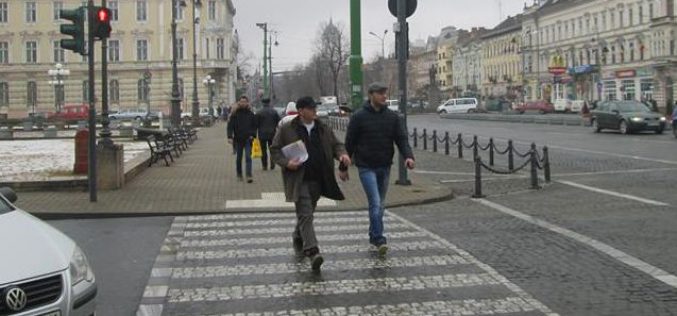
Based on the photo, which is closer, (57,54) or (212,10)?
(57,54)

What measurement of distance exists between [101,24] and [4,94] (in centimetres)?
8587

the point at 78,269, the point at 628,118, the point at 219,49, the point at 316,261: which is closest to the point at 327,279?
the point at 316,261

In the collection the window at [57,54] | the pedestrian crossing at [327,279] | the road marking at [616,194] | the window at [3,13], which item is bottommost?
the pedestrian crossing at [327,279]

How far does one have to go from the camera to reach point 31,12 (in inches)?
3652

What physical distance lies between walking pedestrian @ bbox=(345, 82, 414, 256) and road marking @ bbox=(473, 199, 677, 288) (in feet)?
7.75

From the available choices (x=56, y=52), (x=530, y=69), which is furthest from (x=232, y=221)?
(x=530, y=69)

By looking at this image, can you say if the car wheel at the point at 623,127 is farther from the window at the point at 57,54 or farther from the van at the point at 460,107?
the window at the point at 57,54

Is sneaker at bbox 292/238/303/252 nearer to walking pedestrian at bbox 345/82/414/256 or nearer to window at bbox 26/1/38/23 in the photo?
walking pedestrian at bbox 345/82/414/256

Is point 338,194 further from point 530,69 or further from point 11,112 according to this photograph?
point 530,69

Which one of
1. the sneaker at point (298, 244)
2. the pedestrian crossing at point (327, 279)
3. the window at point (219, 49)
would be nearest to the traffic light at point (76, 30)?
the pedestrian crossing at point (327, 279)

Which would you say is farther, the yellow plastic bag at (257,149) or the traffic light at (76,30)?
the yellow plastic bag at (257,149)

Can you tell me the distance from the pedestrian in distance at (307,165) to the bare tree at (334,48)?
2686 inches

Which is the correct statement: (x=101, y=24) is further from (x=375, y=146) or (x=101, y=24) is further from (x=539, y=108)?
(x=539, y=108)

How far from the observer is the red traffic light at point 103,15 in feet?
45.1
